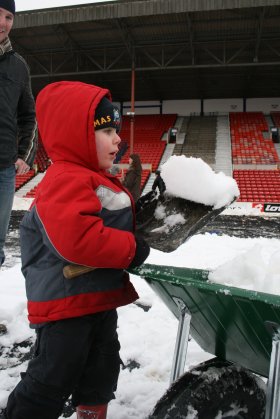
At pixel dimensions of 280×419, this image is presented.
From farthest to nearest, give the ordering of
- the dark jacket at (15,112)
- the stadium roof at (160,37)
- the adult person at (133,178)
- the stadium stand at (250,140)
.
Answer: the stadium stand at (250,140) → the stadium roof at (160,37) → the adult person at (133,178) → the dark jacket at (15,112)

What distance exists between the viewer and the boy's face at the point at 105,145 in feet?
4.65

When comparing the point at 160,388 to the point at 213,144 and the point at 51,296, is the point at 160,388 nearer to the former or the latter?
the point at 51,296

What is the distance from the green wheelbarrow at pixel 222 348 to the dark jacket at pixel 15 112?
145 centimetres

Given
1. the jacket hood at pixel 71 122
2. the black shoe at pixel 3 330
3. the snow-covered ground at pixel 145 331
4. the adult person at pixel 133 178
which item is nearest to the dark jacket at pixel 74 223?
the jacket hood at pixel 71 122

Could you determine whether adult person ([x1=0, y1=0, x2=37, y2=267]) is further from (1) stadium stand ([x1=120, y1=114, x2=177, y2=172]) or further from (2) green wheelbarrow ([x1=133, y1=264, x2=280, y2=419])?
(1) stadium stand ([x1=120, y1=114, x2=177, y2=172])

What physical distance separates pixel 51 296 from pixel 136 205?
50 centimetres

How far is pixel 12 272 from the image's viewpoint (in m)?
3.95

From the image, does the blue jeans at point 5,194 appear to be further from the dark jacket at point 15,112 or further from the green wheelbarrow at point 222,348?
the green wheelbarrow at point 222,348

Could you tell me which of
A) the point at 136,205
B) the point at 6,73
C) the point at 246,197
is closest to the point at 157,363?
the point at 136,205

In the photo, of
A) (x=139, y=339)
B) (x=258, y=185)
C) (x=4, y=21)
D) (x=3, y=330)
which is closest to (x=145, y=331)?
(x=139, y=339)

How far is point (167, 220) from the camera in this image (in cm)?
149

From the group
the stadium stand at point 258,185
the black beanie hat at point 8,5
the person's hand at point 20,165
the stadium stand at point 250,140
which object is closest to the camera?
the black beanie hat at point 8,5

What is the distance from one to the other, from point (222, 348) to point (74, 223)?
Answer: 686 millimetres

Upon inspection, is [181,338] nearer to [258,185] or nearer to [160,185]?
[160,185]
